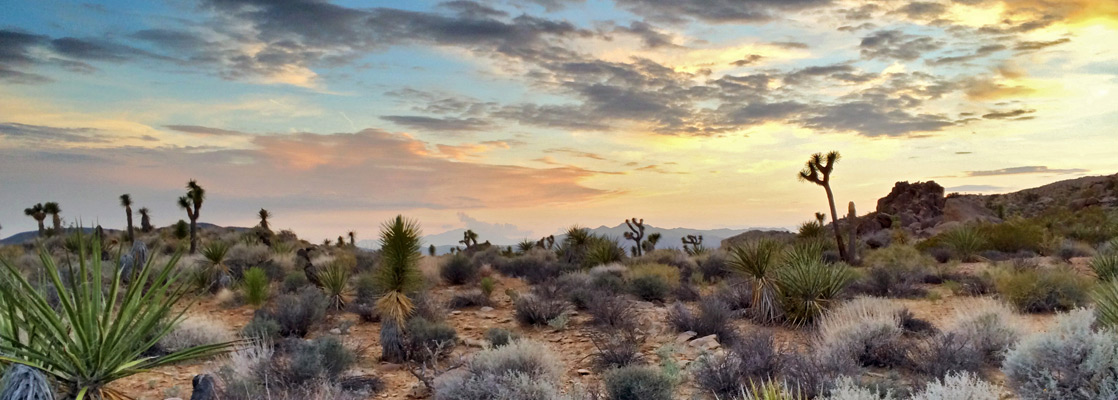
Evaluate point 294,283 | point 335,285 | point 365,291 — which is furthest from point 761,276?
point 294,283

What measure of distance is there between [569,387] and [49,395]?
216 inches

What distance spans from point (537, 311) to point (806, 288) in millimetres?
5067

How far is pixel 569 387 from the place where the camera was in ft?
27.1

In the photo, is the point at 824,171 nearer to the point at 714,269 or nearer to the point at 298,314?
the point at 714,269

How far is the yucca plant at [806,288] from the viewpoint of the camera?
1130 cm

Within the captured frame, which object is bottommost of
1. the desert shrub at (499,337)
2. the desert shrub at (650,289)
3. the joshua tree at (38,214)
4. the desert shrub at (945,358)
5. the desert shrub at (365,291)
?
the desert shrub at (945,358)

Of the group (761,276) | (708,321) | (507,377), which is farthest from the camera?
(761,276)

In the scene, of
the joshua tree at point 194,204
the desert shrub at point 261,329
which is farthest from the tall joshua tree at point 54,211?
the desert shrub at point 261,329

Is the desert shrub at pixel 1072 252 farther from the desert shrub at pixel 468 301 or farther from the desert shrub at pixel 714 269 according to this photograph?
the desert shrub at pixel 468 301

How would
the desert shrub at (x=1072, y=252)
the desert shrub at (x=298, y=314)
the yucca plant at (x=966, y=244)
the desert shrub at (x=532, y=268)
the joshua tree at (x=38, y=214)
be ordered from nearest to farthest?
the desert shrub at (x=298, y=314) < the desert shrub at (x=532, y=268) < the desert shrub at (x=1072, y=252) < the yucca plant at (x=966, y=244) < the joshua tree at (x=38, y=214)

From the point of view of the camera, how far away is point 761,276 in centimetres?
1202

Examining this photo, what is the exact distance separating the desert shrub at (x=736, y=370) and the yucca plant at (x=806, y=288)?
3.33m

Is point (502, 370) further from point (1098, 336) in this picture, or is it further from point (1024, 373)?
point (1098, 336)

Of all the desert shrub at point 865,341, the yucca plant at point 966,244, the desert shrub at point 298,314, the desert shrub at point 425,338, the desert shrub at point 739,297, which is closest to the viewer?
the desert shrub at point 865,341
